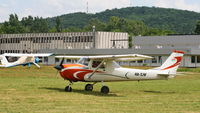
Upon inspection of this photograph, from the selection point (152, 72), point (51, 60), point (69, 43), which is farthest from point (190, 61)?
point (152, 72)

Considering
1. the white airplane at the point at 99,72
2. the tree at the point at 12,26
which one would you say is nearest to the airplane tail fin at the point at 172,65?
the white airplane at the point at 99,72

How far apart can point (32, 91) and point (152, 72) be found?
21.4 ft

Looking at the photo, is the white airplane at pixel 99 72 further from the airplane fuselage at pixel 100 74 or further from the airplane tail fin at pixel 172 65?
the airplane tail fin at pixel 172 65

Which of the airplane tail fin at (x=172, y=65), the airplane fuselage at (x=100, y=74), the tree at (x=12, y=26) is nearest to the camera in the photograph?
the airplane fuselage at (x=100, y=74)

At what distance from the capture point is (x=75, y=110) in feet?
53.9

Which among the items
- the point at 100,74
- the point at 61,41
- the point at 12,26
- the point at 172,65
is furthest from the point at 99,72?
the point at 12,26

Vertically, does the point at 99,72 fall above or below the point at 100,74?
above

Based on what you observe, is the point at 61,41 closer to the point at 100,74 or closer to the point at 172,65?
the point at 172,65

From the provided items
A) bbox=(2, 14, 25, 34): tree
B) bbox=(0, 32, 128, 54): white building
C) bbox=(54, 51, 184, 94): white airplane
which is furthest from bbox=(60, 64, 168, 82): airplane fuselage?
bbox=(2, 14, 25, 34): tree

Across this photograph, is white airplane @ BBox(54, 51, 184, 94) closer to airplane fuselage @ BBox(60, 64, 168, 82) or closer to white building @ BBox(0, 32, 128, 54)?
airplane fuselage @ BBox(60, 64, 168, 82)

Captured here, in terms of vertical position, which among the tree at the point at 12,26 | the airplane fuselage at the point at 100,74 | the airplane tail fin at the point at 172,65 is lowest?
the airplane fuselage at the point at 100,74

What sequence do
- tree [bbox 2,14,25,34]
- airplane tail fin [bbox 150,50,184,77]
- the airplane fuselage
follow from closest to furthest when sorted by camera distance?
the airplane fuselage → airplane tail fin [bbox 150,50,184,77] → tree [bbox 2,14,25,34]

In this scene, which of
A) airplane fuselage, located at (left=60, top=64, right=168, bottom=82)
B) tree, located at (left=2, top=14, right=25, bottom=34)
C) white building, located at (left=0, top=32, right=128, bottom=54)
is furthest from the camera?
tree, located at (left=2, top=14, right=25, bottom=34)

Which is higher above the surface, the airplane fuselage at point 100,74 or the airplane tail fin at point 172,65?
the airplane tail fin at point 172,65
